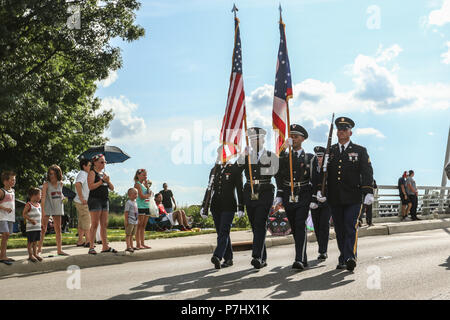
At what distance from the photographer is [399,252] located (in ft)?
37.1

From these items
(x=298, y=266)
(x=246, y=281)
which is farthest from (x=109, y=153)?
(x=246, y=281)

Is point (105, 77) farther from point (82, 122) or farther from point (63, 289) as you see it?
point (63, 289)

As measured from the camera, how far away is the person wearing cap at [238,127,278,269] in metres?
8.75

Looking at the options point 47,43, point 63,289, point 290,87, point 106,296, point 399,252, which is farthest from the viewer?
point 47,43

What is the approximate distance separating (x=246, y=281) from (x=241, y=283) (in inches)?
8.1

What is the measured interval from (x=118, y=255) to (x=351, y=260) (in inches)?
173

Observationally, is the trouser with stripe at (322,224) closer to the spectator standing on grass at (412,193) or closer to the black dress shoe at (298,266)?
the black dress shoe at (298,266)

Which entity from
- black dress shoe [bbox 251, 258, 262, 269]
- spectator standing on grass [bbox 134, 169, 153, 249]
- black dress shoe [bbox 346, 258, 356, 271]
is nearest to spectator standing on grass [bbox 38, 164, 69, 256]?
spectator standing on grass [bbox 134, 169, 153, 249]

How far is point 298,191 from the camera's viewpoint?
347 inches

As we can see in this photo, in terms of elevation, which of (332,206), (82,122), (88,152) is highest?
(82,122)

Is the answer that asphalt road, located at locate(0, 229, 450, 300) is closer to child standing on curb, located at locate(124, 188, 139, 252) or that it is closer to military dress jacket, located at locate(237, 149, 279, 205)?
child standing on curb, located at locate(124, 188, 139, 252)

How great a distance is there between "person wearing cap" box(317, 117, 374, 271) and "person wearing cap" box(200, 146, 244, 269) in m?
1.32
